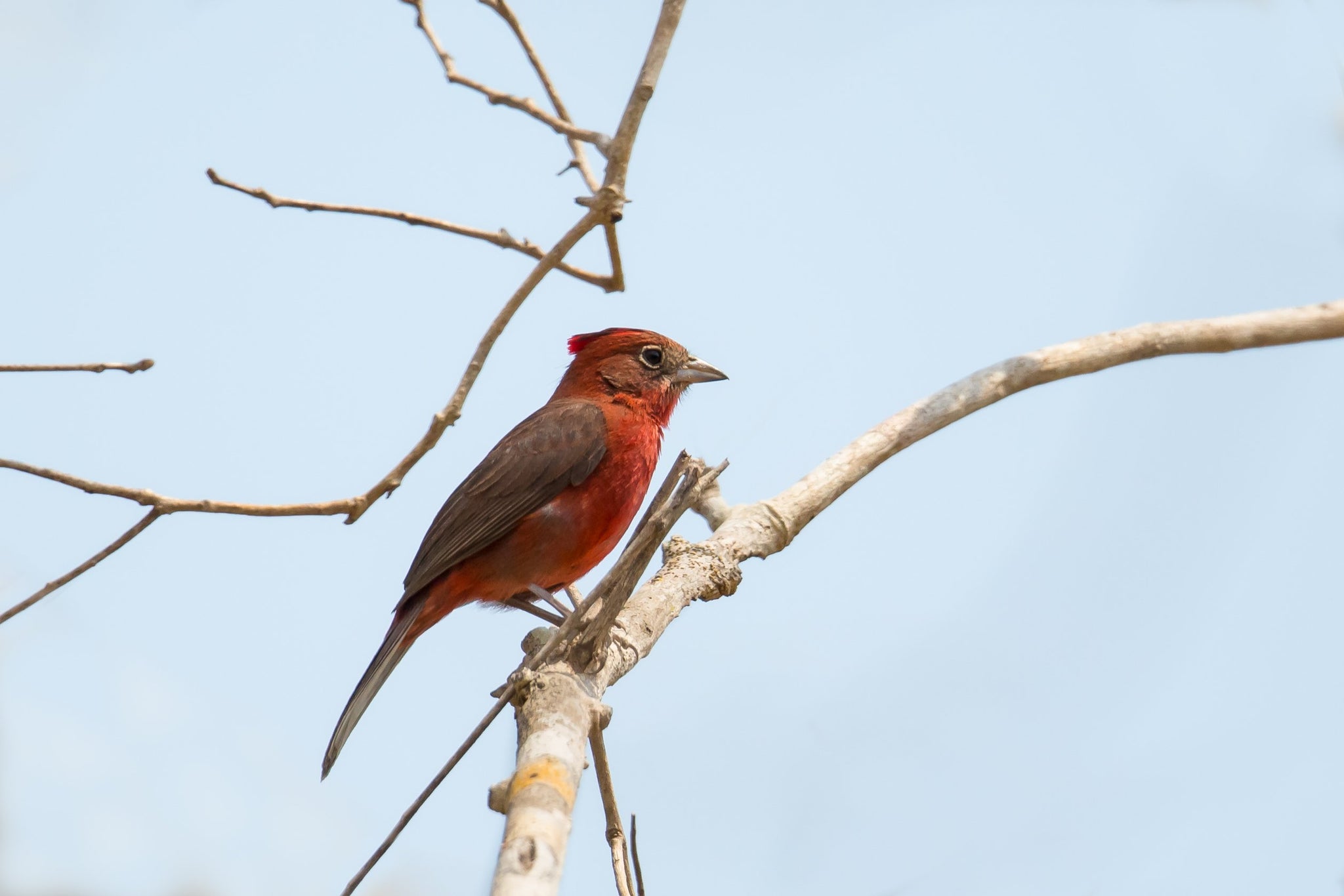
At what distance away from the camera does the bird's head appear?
6.50m

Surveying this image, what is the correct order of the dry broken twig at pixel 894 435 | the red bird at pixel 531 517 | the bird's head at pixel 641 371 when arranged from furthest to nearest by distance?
1. the bird's head at pixel 641 371
2. the red bird at pixel 531 517
3. the dry broken twig at pixel 894 435

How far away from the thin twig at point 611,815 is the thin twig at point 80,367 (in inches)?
61.3

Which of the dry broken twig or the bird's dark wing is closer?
the dry broken twig

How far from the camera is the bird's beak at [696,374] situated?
6582 mm

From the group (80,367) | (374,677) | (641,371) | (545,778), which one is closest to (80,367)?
(80,367)

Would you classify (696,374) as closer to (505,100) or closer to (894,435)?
(894,435)

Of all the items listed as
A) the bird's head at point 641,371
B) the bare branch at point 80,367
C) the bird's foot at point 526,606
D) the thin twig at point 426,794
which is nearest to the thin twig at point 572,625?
the thin twig at point 426,794

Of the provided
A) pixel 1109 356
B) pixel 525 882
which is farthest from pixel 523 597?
pixel 525 882

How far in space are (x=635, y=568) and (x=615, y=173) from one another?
1.11 meters

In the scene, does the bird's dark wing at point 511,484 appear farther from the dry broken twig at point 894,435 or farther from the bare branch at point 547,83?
the bare branch at point 547,83

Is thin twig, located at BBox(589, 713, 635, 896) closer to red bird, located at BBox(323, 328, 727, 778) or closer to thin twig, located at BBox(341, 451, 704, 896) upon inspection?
thin twig, located at BBox(341, 451, 704, 896)

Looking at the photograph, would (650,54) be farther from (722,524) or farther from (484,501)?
(484,501)

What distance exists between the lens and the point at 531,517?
5617 millimetres

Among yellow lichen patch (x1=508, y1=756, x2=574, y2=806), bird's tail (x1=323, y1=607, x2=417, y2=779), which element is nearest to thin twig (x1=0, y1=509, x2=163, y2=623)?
yellow lichen patch (x1=508, y1=756, x2=574, y2=806)
